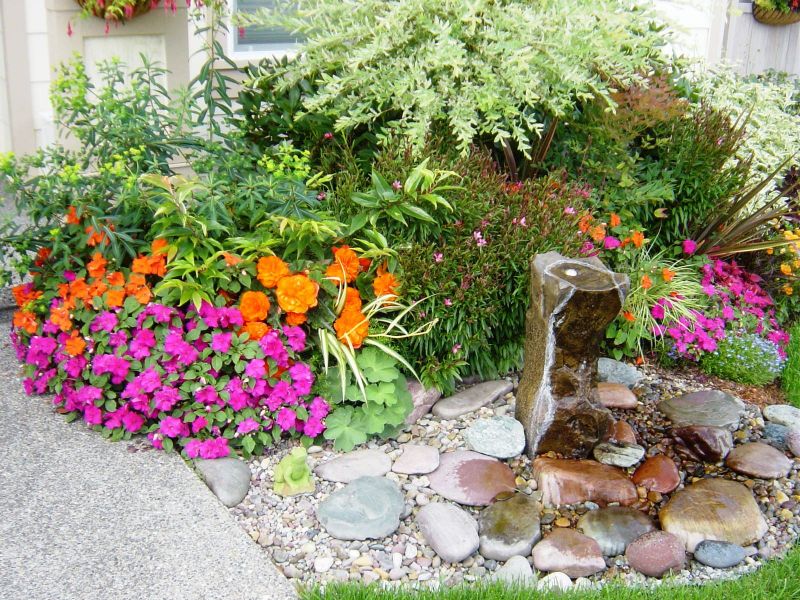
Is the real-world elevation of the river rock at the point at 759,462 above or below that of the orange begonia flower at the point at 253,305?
below

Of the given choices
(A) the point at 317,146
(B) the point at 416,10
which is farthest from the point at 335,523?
(B) the point at 416,10

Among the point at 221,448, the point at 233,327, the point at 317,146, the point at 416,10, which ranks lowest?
the point at 221,448

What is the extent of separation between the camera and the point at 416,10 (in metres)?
4.09

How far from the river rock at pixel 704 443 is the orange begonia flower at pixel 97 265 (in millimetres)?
2517

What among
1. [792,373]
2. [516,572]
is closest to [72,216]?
[516,572]

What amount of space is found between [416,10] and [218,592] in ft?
9.03

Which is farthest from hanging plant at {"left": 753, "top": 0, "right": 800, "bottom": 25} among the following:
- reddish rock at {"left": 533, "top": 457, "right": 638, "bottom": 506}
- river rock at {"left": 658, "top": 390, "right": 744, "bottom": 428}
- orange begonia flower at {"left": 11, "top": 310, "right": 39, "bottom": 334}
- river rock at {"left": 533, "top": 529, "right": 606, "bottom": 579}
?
orange begonia flower at {"left": 11, "top": 310, "right": 39, "bottom": 334}

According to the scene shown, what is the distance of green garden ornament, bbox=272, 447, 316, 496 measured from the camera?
10.6 feet

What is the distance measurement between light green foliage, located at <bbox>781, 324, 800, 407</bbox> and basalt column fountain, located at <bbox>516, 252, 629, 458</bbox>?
132 cm

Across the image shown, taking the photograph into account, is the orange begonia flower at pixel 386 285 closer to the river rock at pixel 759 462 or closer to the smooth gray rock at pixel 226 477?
the smooth gray rock at pixel 226 477

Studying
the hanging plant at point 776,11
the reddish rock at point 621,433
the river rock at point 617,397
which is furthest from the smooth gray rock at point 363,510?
the hanging plant at point 776,11

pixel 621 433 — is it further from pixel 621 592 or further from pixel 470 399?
pixel 621 592

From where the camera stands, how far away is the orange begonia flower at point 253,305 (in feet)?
11.3

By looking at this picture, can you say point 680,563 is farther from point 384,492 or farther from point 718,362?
point 718,362
